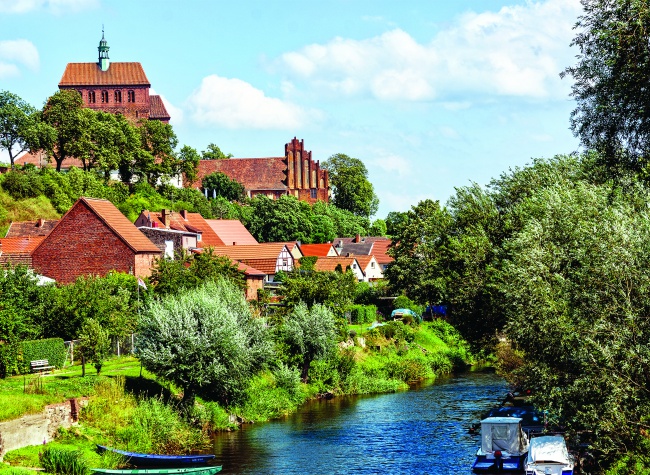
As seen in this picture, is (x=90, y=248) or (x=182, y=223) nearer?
(x=90, y=248)

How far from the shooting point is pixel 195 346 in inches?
1736

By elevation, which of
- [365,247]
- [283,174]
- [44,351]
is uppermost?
[283,174]

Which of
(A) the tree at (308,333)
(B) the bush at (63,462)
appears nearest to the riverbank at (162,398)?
(B) the bush at (63,462)

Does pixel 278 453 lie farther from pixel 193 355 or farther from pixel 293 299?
pixel 293 299

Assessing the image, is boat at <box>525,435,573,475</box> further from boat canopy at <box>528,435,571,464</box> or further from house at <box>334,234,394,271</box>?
house at <box>334,234,394,271</box>

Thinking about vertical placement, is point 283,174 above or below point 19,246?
above

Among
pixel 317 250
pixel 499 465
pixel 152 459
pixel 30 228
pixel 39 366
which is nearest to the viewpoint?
pixel 152 459

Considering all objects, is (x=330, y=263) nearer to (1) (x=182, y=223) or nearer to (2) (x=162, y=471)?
(1) (x=182, y=223)

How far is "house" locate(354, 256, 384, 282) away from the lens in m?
126

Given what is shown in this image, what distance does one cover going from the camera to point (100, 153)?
110 metres

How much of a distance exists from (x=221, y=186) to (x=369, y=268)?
1220 inches

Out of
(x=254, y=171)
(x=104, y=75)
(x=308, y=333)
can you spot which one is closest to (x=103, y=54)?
(x=104, y=75)

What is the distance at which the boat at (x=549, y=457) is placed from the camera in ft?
112

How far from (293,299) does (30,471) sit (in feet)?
108
